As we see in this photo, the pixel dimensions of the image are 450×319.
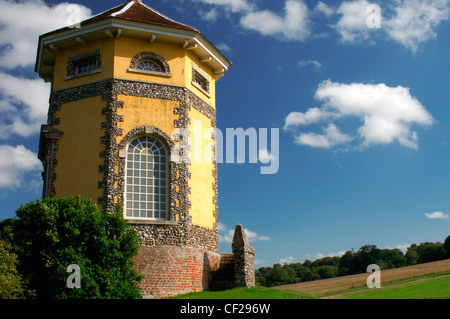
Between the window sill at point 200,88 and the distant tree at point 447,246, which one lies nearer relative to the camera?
the window sill at point 200,88

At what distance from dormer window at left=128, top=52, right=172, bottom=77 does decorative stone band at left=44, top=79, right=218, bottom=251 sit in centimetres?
66

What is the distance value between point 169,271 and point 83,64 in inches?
434

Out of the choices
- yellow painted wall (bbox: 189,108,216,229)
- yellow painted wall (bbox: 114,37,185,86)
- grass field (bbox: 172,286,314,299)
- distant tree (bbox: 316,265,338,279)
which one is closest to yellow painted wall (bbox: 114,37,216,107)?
yellow painted wall (bbox: 114,37,185,86)

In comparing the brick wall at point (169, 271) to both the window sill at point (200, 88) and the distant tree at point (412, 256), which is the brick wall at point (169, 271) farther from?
the distant tree at point (412, 256)

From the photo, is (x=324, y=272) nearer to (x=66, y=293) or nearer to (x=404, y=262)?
(x=404, y=262)

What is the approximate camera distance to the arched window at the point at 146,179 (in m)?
20.0

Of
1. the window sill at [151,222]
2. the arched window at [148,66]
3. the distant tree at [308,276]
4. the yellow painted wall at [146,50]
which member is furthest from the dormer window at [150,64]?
the distant tree at [308,276]

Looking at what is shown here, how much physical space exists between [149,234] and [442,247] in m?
30.8

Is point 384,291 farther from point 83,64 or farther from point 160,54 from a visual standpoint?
point 83,64

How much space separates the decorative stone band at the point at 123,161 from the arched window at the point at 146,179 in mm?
354
